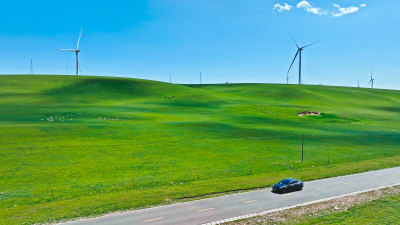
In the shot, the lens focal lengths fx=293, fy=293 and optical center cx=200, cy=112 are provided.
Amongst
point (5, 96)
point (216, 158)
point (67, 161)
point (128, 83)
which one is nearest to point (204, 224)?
point (216, 158)

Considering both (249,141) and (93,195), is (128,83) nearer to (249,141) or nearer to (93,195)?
(249,141)

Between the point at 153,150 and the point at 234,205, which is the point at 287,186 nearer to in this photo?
the point at 234,205

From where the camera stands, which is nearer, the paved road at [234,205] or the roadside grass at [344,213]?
the roadside grass at [344,213]

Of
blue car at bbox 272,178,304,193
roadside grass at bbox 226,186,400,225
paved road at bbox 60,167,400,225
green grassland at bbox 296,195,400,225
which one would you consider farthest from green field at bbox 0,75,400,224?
green grassland at bbox 296,195,400,225

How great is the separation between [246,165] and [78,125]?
127 feet

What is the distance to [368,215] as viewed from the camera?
73.8 feet

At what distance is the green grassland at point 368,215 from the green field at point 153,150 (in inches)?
363

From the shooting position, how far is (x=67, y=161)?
130 ft

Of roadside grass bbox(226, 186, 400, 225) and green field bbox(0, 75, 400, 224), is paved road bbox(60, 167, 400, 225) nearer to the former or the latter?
roadside grass bbox(226, 186, 400, 225)

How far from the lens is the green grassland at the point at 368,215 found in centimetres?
2128

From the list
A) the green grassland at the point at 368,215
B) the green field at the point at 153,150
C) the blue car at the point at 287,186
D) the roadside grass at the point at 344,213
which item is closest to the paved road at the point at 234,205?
the blue car at the point at 287,186

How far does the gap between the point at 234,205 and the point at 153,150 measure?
23884mm

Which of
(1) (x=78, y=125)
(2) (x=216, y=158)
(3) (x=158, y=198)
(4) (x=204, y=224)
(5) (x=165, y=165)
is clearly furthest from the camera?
(1) (x=78, y=125)

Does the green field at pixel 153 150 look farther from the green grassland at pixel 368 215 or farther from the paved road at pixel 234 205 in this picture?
the green grassland at pixel 368 215
